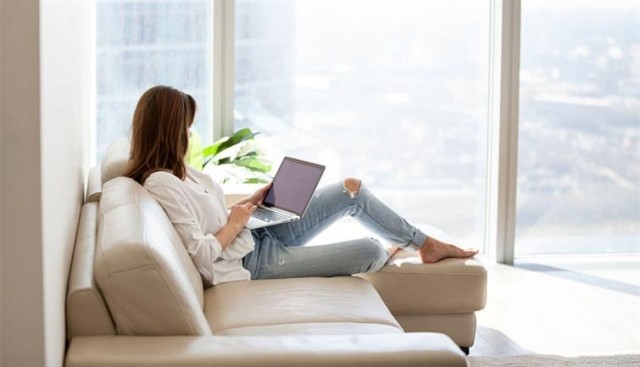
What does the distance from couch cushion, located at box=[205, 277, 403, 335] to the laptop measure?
256mm

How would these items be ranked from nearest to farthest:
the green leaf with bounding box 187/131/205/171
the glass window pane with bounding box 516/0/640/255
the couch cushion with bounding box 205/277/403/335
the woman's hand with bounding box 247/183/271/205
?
the couch cushion with bounding box 205/277/403/335 < the woman's hand with bounding box 247/183/271/205 < the green leaf with bounding box 187/131/205/171 < the glass window pane with bounding box 516/0/640/255

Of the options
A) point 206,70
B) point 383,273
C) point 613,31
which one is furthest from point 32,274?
point 613,31

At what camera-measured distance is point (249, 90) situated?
5562mm

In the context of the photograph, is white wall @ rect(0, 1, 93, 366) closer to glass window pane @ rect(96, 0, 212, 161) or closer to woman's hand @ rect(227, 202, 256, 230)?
woman's hand @ rect(227, 202, 256, 230)

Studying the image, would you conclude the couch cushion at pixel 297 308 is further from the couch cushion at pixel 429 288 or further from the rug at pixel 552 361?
the rug at pixel 552 361

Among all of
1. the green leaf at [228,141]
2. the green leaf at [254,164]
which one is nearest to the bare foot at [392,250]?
the green leaf at [254,164]

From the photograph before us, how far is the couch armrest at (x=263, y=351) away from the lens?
84.3 inches

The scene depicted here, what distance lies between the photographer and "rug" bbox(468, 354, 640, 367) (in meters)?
3.75

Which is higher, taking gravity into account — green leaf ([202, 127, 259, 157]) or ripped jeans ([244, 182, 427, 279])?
green leaf ([202, 127, 259, 157])

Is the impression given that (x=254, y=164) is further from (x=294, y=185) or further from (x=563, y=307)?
(x=563, y=307)

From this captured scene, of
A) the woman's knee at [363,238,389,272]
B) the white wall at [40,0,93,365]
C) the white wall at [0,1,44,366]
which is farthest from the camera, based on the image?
the woman's knee at [363,238,389,272]

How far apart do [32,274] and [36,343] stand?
131 millimetres

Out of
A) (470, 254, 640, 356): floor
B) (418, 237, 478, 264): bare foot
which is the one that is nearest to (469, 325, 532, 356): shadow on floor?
(470, 254, 640, 356): floor

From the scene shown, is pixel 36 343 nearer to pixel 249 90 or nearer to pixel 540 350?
pixel 540 350
